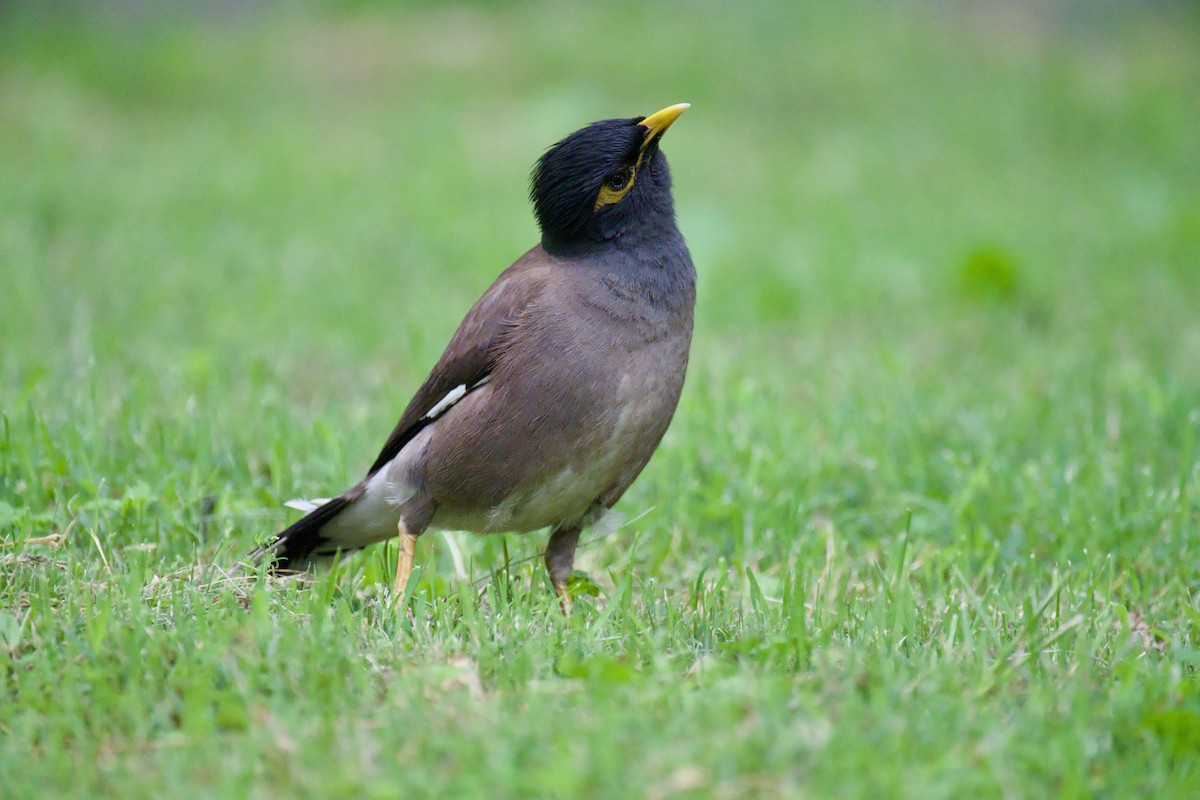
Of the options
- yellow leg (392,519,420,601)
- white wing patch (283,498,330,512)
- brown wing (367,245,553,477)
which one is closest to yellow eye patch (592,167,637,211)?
brown wing (367,245,553,477)

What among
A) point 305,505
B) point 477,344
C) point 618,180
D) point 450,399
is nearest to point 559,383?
point 477,344

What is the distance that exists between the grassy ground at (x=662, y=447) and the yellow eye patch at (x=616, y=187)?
1.25 m

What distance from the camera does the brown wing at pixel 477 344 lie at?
12.9 ft

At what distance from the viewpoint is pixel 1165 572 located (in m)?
4.29

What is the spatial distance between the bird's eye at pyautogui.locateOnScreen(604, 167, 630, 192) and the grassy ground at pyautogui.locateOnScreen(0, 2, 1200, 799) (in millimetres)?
1300

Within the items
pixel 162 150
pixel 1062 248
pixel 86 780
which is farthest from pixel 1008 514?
pixel 162 150

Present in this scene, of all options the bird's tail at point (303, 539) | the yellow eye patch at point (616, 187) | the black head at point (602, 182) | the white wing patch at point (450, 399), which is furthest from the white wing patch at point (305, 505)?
the yellow eye patch at point (616, 187)

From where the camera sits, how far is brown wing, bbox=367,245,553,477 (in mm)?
3939

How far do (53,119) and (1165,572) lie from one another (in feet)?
33.2

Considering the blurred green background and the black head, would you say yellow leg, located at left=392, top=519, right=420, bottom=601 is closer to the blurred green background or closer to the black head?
the blurred green background

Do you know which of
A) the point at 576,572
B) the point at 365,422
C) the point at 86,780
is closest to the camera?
the point at 86,780

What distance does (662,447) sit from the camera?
529 centimetres

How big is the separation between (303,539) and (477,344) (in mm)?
911

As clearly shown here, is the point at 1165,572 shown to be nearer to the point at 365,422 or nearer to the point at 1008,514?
the point at 1008,514
